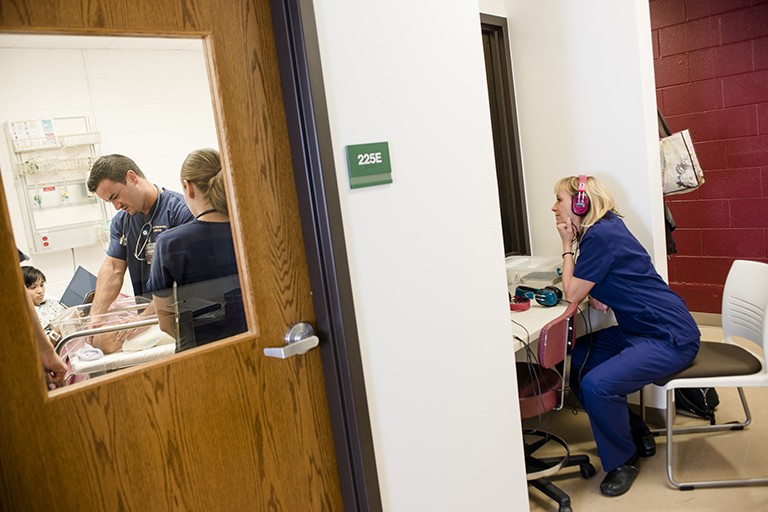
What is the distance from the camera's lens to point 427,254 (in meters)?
1.49

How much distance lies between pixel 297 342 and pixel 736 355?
2.00 meters

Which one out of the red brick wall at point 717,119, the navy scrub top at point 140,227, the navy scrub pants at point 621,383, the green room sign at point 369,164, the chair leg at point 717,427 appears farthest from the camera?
the red brick wall at point 717,119

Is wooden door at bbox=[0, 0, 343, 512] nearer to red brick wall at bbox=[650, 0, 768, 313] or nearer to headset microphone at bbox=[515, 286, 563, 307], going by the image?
headset microphone at bbox=[515, 286, 563, 307]

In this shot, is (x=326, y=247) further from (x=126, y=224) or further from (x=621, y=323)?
(x=621, y=323)

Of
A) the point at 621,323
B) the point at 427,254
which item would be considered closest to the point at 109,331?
the point at 427,254

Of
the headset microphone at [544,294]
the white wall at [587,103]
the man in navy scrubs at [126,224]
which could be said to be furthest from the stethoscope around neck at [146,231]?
the white wall at [587,103]

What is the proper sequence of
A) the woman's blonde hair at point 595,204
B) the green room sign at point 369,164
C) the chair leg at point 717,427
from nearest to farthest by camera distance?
the green room sign at point 369,164, the woman's blonde hair at point 595,204, the chair leg at point 717,427

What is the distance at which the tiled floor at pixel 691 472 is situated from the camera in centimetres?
217

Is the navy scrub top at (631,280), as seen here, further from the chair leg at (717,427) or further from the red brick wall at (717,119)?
the red brick wall at (717,119)

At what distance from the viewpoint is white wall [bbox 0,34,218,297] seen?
951mm

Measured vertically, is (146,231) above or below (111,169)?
below

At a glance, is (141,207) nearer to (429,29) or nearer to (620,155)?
(429,29)

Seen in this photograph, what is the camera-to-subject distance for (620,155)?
282cm

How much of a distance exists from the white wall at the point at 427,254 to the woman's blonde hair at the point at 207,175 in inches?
10.6
